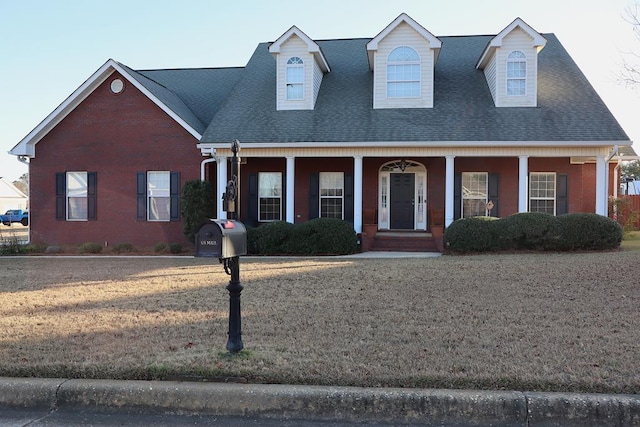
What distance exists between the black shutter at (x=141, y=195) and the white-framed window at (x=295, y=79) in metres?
5.97

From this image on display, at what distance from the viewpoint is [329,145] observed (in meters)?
16.3

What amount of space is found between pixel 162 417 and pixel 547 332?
4.28 m

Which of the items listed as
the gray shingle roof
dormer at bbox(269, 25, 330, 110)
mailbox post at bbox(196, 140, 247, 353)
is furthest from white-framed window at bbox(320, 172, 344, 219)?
mailbox post at bbox(196, 140, 247, 353)

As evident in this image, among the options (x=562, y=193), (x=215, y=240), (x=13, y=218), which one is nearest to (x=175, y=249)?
(x=215, y=240)

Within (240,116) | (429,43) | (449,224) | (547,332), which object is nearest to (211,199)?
(240,116)

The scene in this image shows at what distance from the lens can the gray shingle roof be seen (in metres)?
16.0

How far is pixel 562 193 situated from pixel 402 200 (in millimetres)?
5521

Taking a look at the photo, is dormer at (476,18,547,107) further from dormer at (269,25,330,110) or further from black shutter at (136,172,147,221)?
black shutter at (136,172,147,221)

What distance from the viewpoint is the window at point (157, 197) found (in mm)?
18156

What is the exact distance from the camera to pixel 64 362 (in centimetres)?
496

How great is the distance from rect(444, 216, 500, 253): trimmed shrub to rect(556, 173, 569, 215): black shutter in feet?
14.7

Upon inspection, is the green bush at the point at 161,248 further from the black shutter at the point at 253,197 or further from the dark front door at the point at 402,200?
the dark front door at the point at 402,200

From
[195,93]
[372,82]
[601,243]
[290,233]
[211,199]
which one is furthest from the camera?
[195,93]

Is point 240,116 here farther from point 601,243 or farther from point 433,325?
point 433,325
